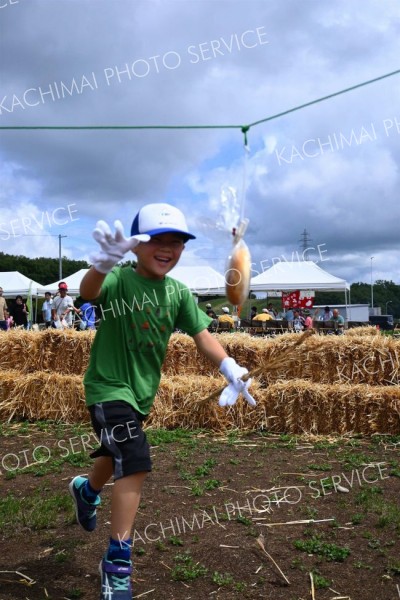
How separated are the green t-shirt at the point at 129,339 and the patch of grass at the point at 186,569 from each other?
84 cm

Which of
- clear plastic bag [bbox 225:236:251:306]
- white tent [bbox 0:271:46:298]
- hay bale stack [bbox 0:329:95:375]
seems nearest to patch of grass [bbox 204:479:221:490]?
clear plastic bag [bbox 225:236:251:306]

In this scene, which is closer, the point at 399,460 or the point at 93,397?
the point at 93,397

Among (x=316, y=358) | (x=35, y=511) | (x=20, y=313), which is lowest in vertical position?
(x=35, y=511)

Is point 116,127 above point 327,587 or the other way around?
above

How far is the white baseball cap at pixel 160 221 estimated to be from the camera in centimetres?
291

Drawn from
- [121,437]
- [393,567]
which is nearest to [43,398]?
[121,437]

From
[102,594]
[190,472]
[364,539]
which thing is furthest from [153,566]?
[190,472]

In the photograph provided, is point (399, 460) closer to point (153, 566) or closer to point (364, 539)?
point (364, 539)

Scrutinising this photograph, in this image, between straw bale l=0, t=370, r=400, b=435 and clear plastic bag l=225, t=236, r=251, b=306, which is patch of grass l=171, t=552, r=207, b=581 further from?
straw bale l=0, t=370, r=400, b=435

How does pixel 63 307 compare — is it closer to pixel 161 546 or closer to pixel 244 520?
pixel 244 520

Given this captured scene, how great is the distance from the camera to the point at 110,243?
2.62 metres

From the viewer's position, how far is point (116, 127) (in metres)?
3.71

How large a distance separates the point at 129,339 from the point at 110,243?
60 cm

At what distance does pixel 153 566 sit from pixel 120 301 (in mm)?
1450
